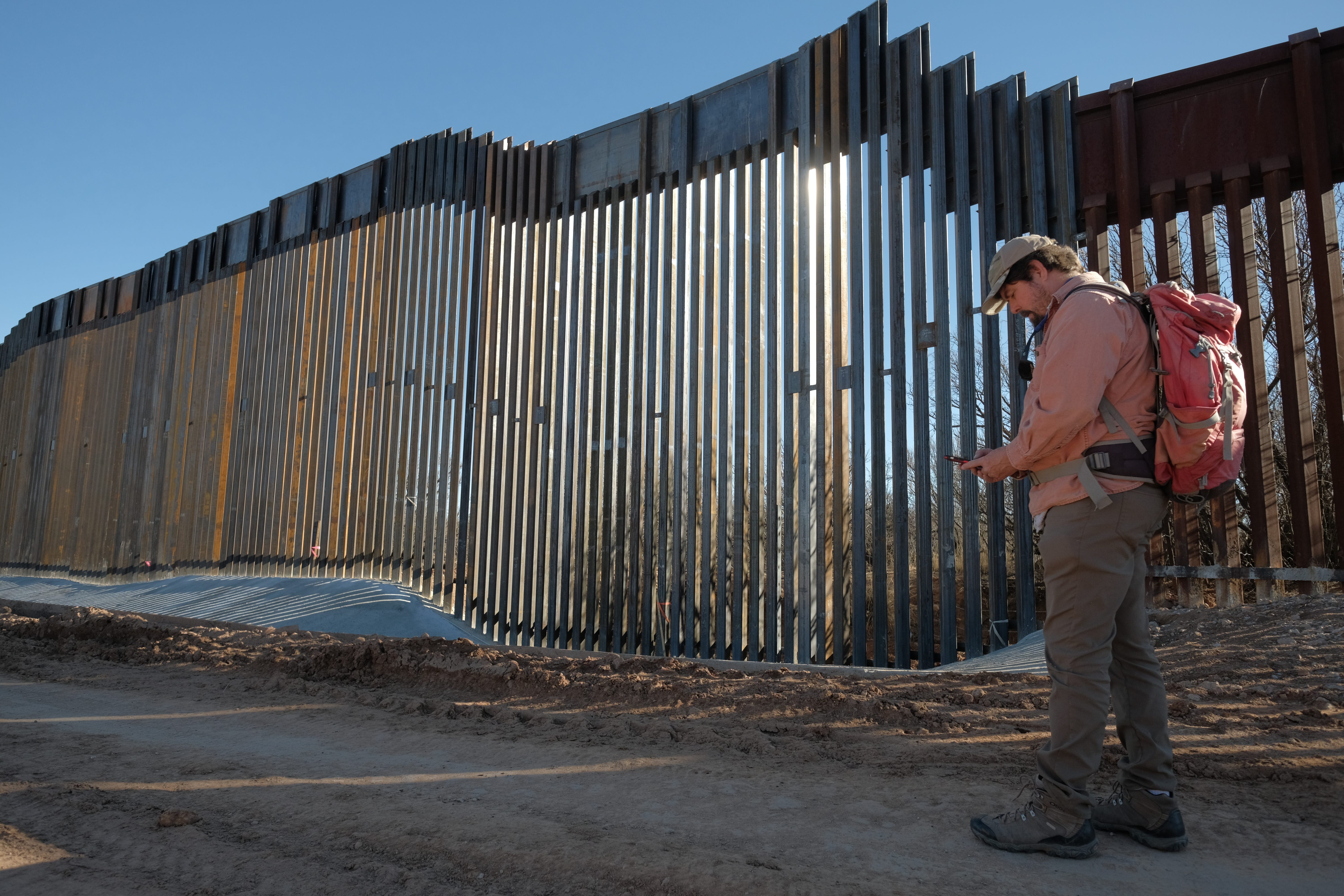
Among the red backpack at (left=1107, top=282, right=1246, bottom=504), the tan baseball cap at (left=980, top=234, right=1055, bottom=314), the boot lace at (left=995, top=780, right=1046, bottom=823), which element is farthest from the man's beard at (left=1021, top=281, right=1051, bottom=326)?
the boot lace at (left=995, top=780, right=1046, bottom=823)

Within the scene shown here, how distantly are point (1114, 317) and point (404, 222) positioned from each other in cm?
851

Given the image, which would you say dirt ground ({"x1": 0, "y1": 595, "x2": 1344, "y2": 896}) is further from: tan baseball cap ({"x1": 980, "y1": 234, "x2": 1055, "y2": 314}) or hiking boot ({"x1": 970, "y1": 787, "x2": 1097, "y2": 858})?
tan baseball cap ({"x1": 980, "y1": 234, "x2": 1055, "y2": 314})

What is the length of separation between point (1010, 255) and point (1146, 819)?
1.47 metres

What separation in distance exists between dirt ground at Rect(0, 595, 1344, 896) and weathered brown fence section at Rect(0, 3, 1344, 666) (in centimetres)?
162

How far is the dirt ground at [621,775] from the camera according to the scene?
6.26ft

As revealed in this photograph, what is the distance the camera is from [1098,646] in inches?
A: 78.2

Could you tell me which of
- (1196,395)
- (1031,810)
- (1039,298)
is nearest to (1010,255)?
(1039,298)

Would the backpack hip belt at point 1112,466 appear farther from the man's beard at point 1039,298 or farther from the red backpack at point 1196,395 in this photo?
the man's beard at point 1039,298

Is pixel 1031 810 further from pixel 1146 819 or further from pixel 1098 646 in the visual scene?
pixel 1098 646

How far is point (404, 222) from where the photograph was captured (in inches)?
364

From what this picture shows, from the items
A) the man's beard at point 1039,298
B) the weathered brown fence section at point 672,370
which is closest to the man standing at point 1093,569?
the man's beard at point 1039,298

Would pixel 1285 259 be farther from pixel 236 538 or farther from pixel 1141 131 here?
pixel 236 538

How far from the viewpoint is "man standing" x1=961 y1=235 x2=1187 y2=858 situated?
1.98 m

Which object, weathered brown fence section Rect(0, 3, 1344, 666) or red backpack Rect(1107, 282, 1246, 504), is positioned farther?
weathered brown fence section Rect(0, 3, 1344, 666)
